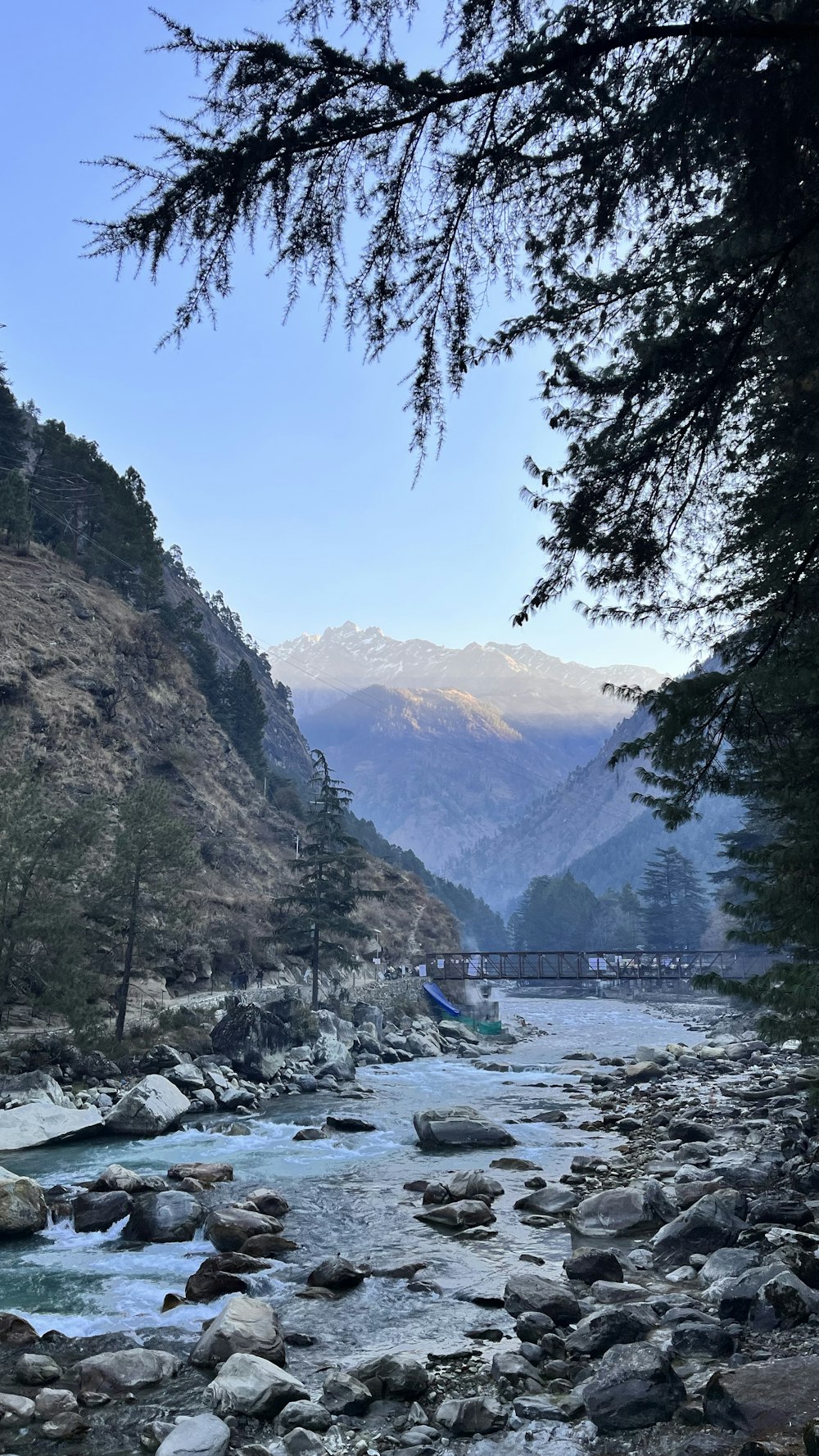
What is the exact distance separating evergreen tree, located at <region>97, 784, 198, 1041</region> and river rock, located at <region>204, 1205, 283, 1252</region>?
19106 mm

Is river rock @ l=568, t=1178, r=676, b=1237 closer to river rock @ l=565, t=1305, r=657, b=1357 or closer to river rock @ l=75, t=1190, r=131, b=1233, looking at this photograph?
river rock @ l=565, t=1305, r=657, b=1357

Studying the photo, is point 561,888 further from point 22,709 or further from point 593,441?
point 593,441

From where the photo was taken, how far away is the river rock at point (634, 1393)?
630 cm

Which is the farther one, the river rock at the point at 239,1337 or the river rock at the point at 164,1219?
the river rock at the point at 164,1219

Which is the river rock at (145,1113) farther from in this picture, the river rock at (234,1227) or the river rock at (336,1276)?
the river rock at (336,1276)

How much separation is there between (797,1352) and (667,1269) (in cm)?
376

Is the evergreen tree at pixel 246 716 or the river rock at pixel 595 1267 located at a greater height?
the evergreen tree at pixel 246 716

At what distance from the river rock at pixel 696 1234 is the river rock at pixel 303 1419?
5.02m

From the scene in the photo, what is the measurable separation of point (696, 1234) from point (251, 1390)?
593cm

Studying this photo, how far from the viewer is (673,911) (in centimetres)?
11931

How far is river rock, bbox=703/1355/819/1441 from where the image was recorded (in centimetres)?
534

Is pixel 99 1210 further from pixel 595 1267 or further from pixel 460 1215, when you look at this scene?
pixel 595 1267

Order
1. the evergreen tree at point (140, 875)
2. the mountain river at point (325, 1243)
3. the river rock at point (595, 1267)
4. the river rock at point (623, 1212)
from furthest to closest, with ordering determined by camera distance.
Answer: the evergreen tree at point (140, 875)
the river rock at point (623, 1212)
the river rock at point (595, 1267)
the mountain river at point (325, 1243)

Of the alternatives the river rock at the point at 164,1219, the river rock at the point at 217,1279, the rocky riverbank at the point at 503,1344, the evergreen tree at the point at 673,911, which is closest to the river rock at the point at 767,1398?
the rocky riverbank at the point at 503,1344
